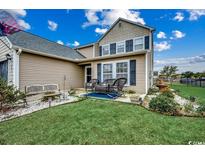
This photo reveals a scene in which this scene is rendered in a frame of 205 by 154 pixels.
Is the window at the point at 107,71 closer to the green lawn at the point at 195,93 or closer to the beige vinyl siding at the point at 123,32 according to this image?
the beige vinyl siding at the point at 123,32

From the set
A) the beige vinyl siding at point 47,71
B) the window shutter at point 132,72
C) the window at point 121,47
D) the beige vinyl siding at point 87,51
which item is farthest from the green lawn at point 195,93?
the beige vinyl siding at point 87,51

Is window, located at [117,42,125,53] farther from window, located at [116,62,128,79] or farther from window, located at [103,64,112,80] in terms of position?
window, located at [116,62,128,79]

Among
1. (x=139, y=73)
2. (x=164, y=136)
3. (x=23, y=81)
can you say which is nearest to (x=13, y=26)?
(x=23, y=81)

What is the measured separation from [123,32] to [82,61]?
4647mm

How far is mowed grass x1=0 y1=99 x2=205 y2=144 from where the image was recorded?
110 inches

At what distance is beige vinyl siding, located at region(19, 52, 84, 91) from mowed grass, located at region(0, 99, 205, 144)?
3.89m

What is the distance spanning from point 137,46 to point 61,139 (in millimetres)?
9792

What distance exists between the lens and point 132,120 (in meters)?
3.67

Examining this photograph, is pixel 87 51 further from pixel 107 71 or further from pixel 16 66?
pixel 16 66

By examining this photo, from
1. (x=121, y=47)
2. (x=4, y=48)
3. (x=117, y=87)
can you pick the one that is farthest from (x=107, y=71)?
(x=4, y=48)

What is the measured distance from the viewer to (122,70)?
8852 millimetres

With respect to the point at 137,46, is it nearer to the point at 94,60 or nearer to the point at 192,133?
the point at 94,60

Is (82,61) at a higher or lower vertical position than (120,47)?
lower
